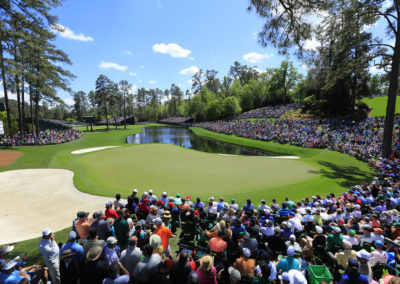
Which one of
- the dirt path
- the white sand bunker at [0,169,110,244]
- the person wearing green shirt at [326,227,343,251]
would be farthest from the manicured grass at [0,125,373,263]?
the person wearing green shirt at [326,227,343,251]

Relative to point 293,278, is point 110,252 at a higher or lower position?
higher

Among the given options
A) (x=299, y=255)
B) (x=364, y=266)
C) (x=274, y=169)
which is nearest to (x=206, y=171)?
(x=274, y=169)

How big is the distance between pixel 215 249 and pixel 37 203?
1097cm

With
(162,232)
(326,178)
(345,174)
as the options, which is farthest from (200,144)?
(162,232)

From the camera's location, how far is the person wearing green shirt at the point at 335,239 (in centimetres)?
612

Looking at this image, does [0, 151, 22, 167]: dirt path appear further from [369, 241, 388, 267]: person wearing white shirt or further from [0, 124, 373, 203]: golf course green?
[369, 241, 388, 267]: person wearing white shirt

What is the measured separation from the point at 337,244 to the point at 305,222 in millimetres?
1630

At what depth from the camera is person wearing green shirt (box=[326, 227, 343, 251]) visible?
241 inches

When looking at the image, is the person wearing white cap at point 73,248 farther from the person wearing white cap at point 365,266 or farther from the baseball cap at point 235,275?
the person wearing white cap at point 365,266

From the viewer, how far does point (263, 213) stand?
338 inches

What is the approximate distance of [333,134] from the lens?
30.8 metres

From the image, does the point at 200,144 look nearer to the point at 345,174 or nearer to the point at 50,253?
the point at 345,174

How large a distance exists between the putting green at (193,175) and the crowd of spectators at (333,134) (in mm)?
9657

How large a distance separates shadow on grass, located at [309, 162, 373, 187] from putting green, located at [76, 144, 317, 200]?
1307mm
